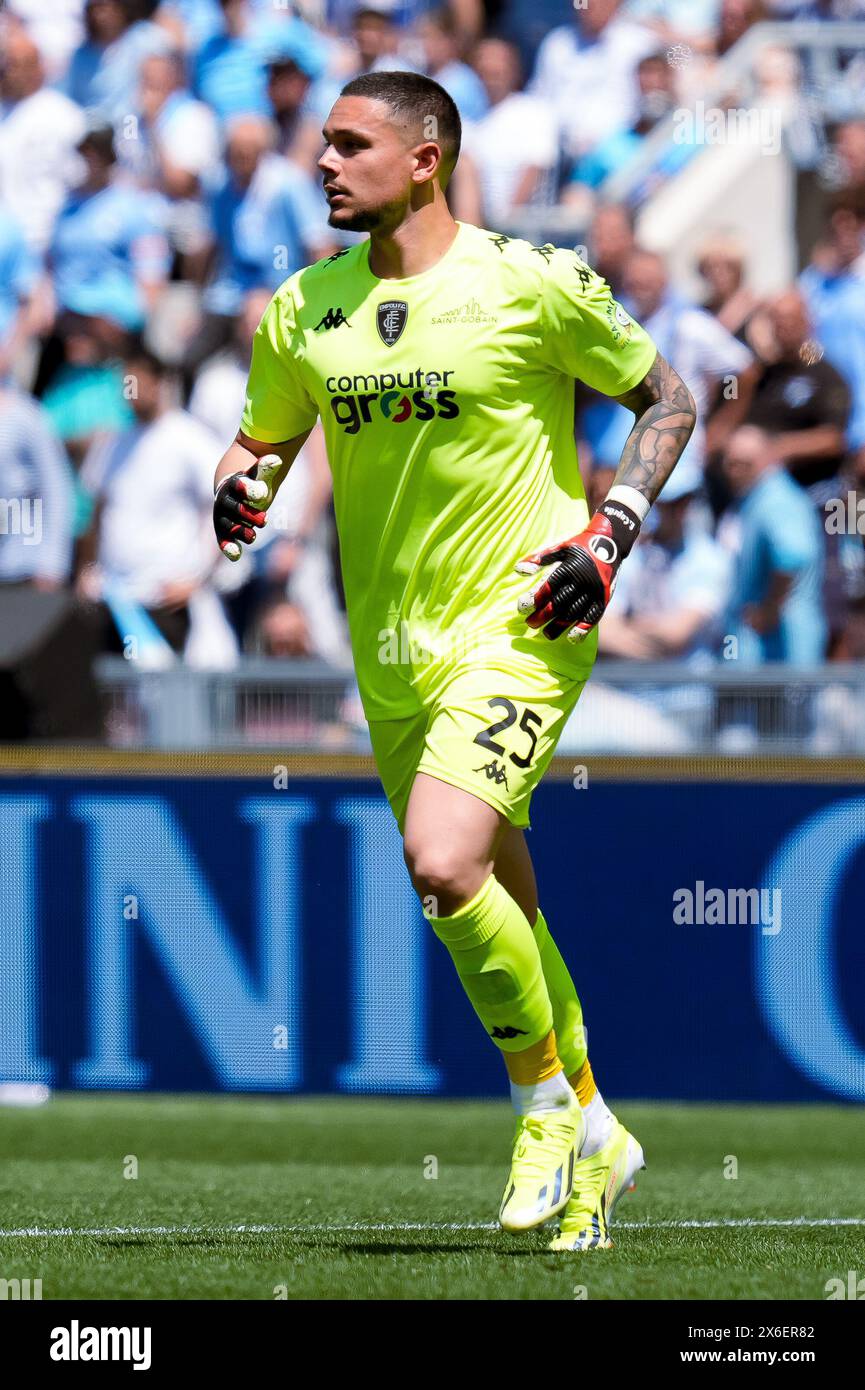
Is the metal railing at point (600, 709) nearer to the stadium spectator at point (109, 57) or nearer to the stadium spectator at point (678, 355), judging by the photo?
the stadium spectator at point (678, 355)

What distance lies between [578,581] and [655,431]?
1.65 feet

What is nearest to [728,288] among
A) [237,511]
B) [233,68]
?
[233,68]

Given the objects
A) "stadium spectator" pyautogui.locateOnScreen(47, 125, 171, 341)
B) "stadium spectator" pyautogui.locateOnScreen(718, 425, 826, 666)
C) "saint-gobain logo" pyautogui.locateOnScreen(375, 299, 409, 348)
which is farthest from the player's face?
"stadium spectator" pyautogui.locateOnScreen(47, 125, 171, 341)

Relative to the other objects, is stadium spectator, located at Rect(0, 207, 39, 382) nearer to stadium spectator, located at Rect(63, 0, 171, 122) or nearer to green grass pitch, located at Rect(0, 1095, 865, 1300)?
stadium spectator, located at Rect(63, 0, 171, 122)

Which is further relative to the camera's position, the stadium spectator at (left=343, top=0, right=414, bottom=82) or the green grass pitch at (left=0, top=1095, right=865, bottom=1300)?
the stadium spectator at (left=343, top=0, right=414, bottom=82)

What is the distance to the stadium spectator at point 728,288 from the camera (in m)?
10.5

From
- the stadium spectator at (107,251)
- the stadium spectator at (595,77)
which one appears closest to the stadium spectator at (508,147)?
the stadium spectator at (595,77)

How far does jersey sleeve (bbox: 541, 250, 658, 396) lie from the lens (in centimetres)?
509

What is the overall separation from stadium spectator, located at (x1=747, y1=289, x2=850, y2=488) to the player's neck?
15.5 ft

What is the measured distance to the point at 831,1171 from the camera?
7191 millimetres

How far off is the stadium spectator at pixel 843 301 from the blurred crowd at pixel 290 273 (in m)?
0.01
